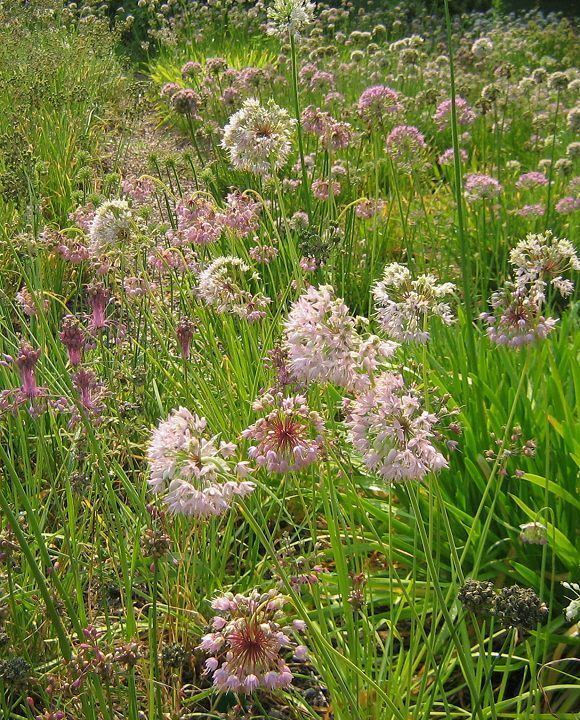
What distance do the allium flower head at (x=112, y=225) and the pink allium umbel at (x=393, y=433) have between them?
1.29 m

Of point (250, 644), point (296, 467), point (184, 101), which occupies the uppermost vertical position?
point (184, 101)

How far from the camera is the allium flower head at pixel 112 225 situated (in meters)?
2.45

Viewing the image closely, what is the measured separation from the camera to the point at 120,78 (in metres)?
8.91

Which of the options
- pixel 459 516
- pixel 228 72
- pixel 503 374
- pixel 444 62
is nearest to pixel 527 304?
pixel 459 516

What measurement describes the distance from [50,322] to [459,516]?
2154 millimetres

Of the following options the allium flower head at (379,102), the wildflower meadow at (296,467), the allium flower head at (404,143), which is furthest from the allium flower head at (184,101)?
the allium flower head at (404,143)

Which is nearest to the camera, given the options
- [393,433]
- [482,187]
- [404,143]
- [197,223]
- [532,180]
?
[393,433]

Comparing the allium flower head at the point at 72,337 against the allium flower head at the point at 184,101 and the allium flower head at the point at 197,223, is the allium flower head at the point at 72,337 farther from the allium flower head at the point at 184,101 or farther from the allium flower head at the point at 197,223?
the allium flower head at the point at 184,101

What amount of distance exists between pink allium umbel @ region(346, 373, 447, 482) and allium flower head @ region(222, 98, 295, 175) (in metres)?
1.34

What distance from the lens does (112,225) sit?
8.18 feet

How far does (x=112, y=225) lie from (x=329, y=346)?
4.20ft

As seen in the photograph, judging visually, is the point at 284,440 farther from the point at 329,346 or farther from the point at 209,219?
the point at 209,219

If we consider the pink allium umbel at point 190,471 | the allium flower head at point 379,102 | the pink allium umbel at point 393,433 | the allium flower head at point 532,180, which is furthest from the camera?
the allium flower head at point 532,180

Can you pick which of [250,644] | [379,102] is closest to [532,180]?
[379,102]
